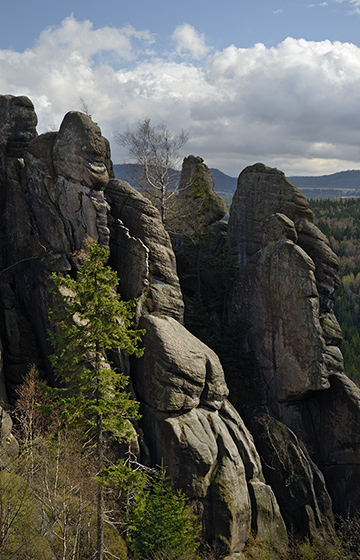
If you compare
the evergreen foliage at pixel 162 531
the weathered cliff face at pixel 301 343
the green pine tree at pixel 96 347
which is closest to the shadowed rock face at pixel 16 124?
the green pine tree at pixel 96 347

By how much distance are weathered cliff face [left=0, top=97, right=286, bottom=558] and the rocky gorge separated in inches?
3.5

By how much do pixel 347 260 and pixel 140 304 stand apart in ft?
339

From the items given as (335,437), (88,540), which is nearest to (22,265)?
(88,540)

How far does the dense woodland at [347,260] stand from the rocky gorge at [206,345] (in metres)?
33.6

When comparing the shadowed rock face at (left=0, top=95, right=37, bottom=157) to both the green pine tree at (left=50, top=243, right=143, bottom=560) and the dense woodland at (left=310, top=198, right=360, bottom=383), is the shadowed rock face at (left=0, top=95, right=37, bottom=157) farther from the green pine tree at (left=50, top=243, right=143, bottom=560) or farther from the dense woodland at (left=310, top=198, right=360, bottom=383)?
the dense woodland at (left=310, top=198, right=360, bottom=383)

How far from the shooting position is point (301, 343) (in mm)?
32219

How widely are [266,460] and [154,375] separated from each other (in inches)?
455

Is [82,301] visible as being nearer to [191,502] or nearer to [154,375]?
[154,375]

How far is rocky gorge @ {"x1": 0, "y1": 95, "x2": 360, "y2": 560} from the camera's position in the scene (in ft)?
78.2

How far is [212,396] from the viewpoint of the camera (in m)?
25.7

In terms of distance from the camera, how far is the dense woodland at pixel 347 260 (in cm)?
7512

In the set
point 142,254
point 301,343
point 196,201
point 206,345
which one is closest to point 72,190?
point 142,254

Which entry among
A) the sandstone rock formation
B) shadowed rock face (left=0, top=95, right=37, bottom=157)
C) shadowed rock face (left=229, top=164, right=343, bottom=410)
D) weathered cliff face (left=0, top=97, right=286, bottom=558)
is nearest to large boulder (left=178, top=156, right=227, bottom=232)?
the sandstone rock formation

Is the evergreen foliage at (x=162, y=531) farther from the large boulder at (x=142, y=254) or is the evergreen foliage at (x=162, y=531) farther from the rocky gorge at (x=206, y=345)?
the large boulder at (x=142, y=254)
